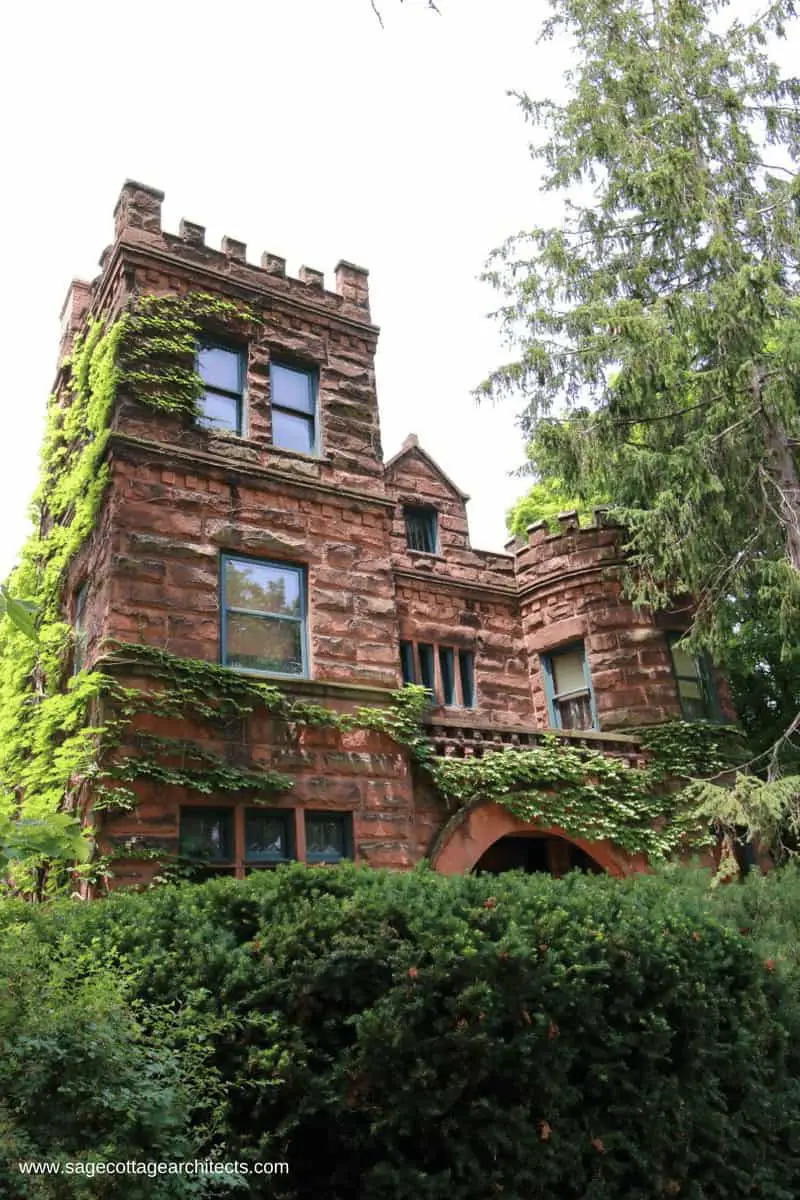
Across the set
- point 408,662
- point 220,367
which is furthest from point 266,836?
point 220,367

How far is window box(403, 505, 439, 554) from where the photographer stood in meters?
18.8

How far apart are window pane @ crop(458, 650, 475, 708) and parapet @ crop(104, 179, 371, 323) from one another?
6.45 meters

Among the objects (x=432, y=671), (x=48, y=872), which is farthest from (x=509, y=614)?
(x=48, y=872)

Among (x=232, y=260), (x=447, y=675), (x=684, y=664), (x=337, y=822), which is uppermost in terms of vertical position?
(x=232, y=260)

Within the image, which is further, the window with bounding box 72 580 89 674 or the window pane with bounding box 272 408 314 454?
the window pane with bounding box 272 408 314 454

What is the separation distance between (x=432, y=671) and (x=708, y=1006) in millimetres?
10953

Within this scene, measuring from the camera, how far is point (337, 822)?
11.6 meters

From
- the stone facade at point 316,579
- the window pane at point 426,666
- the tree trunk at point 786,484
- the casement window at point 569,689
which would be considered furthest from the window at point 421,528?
the tree trunk at point 786,484

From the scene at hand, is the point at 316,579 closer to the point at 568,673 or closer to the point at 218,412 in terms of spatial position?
the point at 218,412

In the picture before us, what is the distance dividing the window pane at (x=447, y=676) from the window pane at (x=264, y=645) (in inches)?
213

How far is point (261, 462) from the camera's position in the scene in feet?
42.5

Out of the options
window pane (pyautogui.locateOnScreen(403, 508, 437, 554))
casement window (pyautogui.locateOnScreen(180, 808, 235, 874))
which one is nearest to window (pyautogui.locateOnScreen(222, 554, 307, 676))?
casement window (pyautogui.locateOnScreen(180, 808, 235, 874))

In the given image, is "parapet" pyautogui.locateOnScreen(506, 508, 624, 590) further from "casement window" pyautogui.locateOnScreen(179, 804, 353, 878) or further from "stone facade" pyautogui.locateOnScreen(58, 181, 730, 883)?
"casement window" pyautogui.locateOnScreen(179, 804, 353, 878)

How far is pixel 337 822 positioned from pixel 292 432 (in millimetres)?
5723
